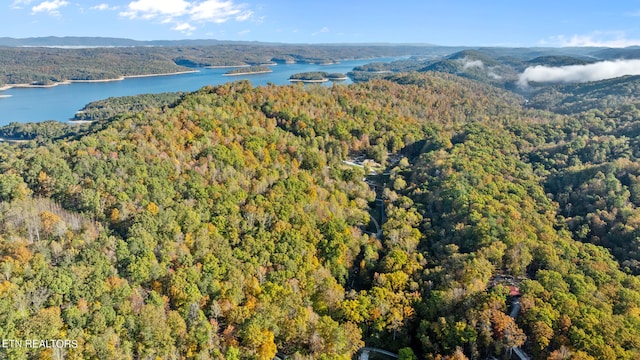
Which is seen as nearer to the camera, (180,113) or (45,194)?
(45,194)

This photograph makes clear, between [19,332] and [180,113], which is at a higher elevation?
[180,113]

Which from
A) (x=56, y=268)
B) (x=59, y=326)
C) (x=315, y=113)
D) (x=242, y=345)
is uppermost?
(x=315, y=113)

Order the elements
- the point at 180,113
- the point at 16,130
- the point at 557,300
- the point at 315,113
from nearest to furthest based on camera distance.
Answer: the point at 557,300, the point at 180,113, the point at 315,113, the point at 16,130

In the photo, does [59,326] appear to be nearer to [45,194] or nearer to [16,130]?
[45,194]

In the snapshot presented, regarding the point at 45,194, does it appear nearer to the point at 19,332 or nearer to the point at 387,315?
the point at 19,332

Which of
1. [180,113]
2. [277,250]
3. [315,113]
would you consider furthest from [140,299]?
[315,113]

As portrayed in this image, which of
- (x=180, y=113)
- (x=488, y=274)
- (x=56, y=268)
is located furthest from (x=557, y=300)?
(x=180, y=113)

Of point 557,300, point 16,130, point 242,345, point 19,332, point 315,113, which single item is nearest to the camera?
point 19,332
